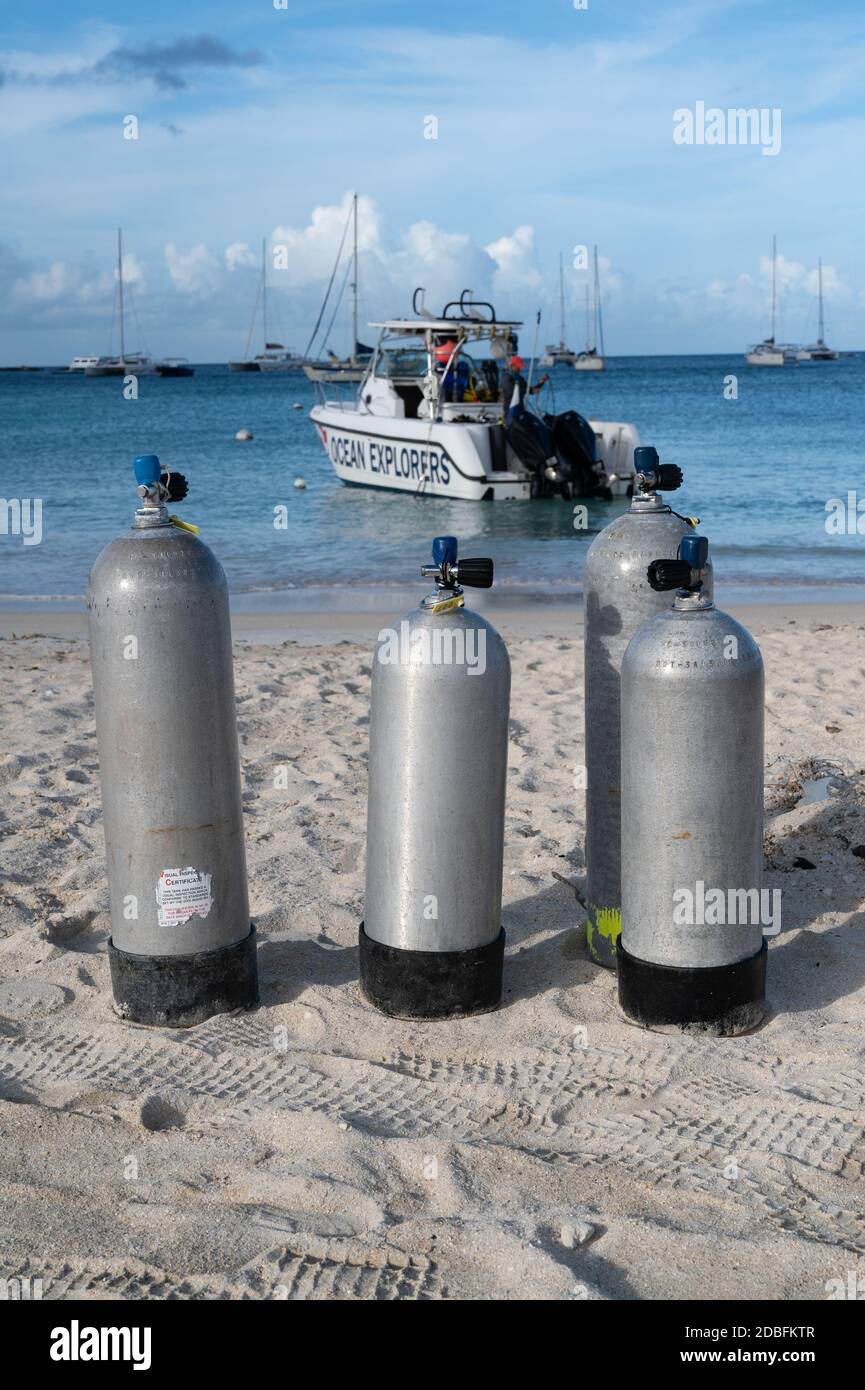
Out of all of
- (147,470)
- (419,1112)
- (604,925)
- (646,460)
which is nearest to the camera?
(419,1112)

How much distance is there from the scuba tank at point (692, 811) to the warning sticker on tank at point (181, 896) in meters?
1.17

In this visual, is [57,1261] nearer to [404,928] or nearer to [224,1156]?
[224,1156]

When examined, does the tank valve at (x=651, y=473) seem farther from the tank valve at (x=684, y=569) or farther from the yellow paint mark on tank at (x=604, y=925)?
the yellow paint mark on tank at (x=604, y=925)

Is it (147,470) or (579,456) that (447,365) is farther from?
(147,470)

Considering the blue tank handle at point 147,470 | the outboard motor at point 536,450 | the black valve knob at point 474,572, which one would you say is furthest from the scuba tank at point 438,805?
the outboard motor at point 536,450

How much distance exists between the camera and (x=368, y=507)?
2162cm

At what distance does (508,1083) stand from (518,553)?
44.0 feet

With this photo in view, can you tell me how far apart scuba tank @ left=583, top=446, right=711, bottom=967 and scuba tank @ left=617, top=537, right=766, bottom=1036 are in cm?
31

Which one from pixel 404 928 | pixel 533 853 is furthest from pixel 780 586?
pixel 404 928

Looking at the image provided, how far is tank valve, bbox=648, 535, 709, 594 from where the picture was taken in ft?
11.2

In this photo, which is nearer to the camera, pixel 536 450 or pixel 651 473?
pixel 651 473

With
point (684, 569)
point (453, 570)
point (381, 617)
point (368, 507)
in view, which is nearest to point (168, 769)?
point (453, 570)

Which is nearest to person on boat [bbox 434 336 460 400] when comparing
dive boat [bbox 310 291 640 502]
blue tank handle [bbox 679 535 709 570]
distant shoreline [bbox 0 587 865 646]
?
dive boat [bbox 310 291 640 502]

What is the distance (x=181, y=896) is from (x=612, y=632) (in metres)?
1.47
